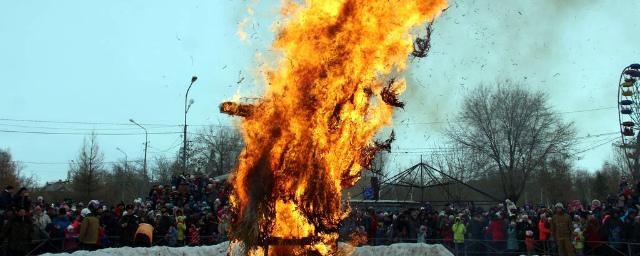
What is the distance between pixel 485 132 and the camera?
4316 centimetres

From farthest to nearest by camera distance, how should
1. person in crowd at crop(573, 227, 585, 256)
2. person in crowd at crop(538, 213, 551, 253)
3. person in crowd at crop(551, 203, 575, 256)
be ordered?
person in crowd at crop(538, 213, 551, 253), person in crowd at crop(573, 227, 585, 256), person in crowd at crop(551, 203, 575, 256)

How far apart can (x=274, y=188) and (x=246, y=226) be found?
2.57 feet

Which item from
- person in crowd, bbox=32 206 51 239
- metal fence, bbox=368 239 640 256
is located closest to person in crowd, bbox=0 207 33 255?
person in crowd, bbox=32 206 51 239

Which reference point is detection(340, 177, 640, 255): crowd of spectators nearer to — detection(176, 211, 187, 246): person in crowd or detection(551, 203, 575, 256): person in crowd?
detection(551, 203, 575, 256): person in crowd

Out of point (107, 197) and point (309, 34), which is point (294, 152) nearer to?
point (309, 34)

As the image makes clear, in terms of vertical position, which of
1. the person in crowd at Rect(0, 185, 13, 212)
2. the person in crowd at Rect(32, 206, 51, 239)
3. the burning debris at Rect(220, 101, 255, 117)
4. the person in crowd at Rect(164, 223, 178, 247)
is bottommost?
the person in crowd at Rect(164, 223, 178, 247)

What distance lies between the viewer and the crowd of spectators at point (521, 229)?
16328mm

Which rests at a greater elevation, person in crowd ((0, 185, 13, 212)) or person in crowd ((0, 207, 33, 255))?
person in crowd ((0, 185, 13, 212))

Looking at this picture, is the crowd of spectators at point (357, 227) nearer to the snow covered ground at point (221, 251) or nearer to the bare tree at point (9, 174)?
the snow covered ground at point (221, 251)

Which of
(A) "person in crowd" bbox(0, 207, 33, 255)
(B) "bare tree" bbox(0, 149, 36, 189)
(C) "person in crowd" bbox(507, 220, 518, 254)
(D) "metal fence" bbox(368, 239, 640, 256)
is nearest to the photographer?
(A) "person in crowd" bbox(0, 207, 33, 255)

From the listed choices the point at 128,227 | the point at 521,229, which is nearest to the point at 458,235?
the point at 521,229

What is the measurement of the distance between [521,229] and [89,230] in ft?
42.0

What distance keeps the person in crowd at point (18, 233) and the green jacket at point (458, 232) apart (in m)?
12.2

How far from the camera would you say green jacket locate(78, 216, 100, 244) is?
15.1m
